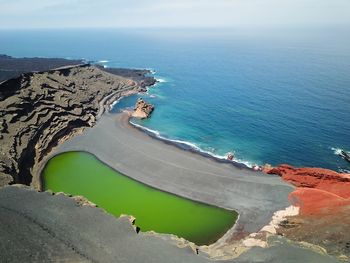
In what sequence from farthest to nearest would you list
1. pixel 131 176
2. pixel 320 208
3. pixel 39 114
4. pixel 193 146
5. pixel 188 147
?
pixel 39 114 → pixel 193 146 → pixel 188 147 → pixel 131 176 → pixel 320 208

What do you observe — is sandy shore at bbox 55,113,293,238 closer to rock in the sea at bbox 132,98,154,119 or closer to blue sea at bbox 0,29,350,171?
blue sea at bbox 0,29,350,171

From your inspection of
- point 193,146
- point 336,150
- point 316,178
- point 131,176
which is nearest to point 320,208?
point 316,178

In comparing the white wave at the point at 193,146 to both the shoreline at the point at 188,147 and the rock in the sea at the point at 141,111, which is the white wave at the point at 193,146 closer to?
the shoreline at the point at 188,147

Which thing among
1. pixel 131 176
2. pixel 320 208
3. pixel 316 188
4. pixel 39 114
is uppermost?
pixel 39 114

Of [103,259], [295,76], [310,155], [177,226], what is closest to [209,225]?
[177,226]

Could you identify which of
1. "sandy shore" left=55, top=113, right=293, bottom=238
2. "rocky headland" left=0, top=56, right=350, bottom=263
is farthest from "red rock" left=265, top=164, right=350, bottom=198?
"sandy shore" left=55, top=113, right=293, bottom=238

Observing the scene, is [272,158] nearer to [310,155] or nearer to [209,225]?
[310,155]

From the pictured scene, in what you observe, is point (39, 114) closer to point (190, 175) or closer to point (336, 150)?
point (190, 175)
